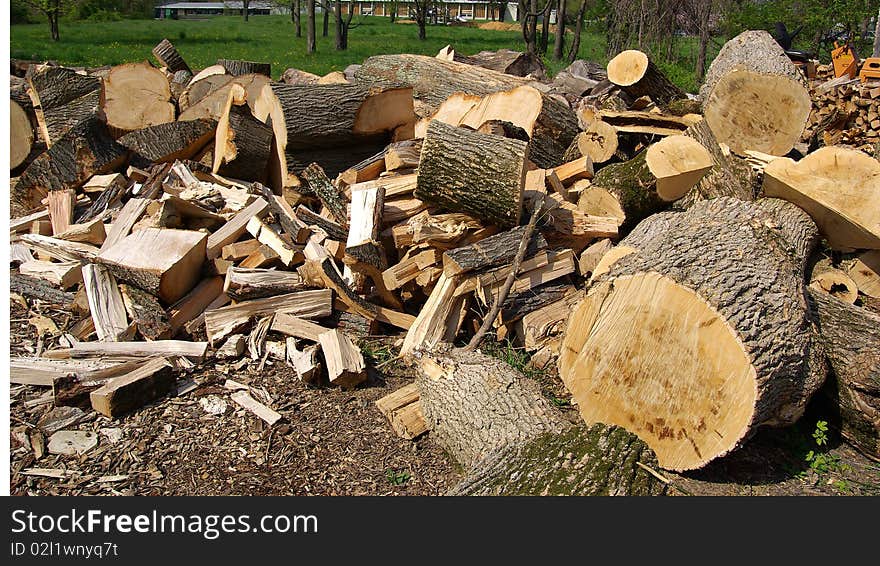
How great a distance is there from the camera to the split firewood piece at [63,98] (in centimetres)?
689

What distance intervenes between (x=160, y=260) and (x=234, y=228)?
701 mm

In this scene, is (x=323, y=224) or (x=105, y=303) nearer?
(x=105, y=303)

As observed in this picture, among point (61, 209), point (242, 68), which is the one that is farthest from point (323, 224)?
point (242, 68)

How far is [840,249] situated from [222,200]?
426 centimetres

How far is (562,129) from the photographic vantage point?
6.40m

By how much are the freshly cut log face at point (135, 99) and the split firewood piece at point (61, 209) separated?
5.09ft

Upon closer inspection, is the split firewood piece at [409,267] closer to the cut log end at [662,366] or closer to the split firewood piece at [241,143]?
the cut log end at [662,366]

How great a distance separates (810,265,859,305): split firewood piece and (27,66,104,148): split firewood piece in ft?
20.2

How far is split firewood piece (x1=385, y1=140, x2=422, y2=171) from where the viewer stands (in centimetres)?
530

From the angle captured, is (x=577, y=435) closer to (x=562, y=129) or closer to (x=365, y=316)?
(x=365, y=316)

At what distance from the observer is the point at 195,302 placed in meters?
4.76

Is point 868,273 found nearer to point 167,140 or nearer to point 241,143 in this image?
point 241,143

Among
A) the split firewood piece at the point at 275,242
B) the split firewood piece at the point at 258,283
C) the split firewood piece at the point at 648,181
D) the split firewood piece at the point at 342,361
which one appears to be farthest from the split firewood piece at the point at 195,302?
the split firewood piece at the point at 648,181
